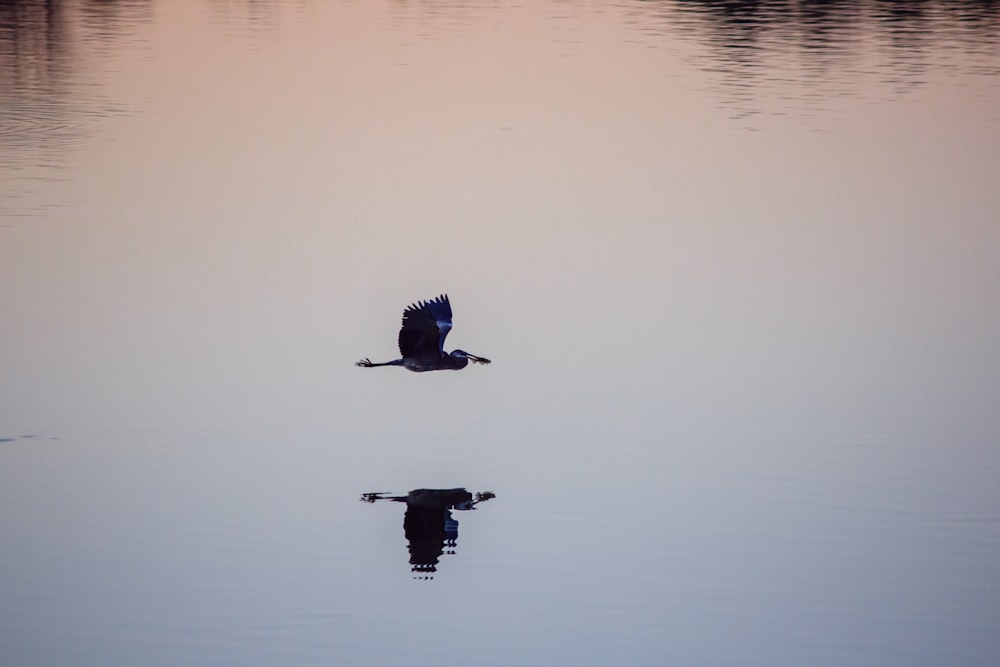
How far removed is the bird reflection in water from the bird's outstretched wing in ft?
5.49

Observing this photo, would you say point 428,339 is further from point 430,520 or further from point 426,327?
point 430,520

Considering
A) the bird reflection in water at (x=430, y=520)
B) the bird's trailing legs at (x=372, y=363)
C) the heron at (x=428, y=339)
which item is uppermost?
the heron at (x=428, y=339)

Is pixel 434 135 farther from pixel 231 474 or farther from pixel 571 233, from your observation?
pixel 231 474

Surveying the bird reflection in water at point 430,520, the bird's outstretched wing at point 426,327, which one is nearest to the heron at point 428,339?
the bird's outstretched wing at point 426,327

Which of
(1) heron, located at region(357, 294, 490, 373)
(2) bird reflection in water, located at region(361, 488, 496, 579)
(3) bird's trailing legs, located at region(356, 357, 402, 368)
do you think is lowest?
(2) bird reflection in water, located at region(361, 488, 496, 579)

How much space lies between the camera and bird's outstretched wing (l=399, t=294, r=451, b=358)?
11.8 metres

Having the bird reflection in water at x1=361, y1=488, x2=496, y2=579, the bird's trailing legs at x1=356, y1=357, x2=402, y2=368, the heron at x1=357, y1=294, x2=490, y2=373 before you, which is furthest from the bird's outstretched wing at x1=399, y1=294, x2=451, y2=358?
the bird reflection in water at x1=361, y1=488, x2=496, y2=579

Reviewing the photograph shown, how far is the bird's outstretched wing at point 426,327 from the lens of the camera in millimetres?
11820

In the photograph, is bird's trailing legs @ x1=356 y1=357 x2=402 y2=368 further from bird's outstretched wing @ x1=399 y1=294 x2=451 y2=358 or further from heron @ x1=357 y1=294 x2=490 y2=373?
bird's outstretched wing @ x1=399 y1=294 x2=451 y2=358

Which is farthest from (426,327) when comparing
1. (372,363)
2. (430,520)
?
(430,520)

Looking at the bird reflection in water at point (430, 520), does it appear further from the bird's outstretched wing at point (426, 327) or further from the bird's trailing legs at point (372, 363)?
the bird's trailing legs at point (372, 363)

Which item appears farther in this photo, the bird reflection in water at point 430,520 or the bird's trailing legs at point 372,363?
the bird's trailing legs at point 372,363

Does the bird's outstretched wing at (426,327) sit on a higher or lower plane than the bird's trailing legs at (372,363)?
higher

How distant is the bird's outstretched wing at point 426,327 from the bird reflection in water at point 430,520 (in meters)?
1.67
